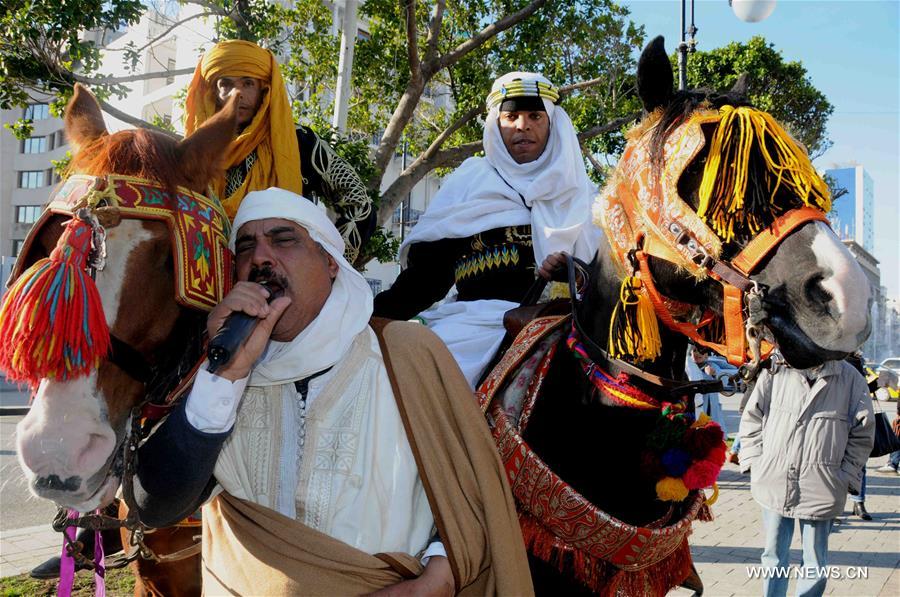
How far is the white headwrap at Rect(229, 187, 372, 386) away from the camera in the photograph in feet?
6.47

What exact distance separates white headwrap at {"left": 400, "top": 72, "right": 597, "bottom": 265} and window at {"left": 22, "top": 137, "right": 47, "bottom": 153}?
43845mm

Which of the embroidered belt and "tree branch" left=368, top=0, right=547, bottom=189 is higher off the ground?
"tree branch" left=368, top=0, right=547, bottom=189

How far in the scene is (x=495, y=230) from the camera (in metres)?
3.21

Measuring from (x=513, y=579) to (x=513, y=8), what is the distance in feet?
35.4

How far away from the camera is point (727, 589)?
6152mm

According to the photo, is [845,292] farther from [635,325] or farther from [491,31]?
[491,31]

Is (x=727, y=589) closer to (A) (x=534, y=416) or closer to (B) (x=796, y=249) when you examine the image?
(A) (x=534, y=416)

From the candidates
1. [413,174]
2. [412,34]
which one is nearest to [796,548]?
[413,174]

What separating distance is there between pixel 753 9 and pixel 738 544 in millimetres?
6430

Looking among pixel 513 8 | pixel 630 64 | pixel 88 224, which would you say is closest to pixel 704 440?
pixel 88 224

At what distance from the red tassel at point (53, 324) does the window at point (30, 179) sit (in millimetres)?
44231

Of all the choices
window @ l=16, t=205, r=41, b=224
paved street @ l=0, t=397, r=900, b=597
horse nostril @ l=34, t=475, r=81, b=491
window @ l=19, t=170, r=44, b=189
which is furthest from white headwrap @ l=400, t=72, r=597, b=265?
window @ l=19, t=170, r=44, b=189

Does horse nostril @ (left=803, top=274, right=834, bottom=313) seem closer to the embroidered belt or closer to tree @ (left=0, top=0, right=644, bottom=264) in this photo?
the embroidered belt

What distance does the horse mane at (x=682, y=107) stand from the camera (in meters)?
2.04
